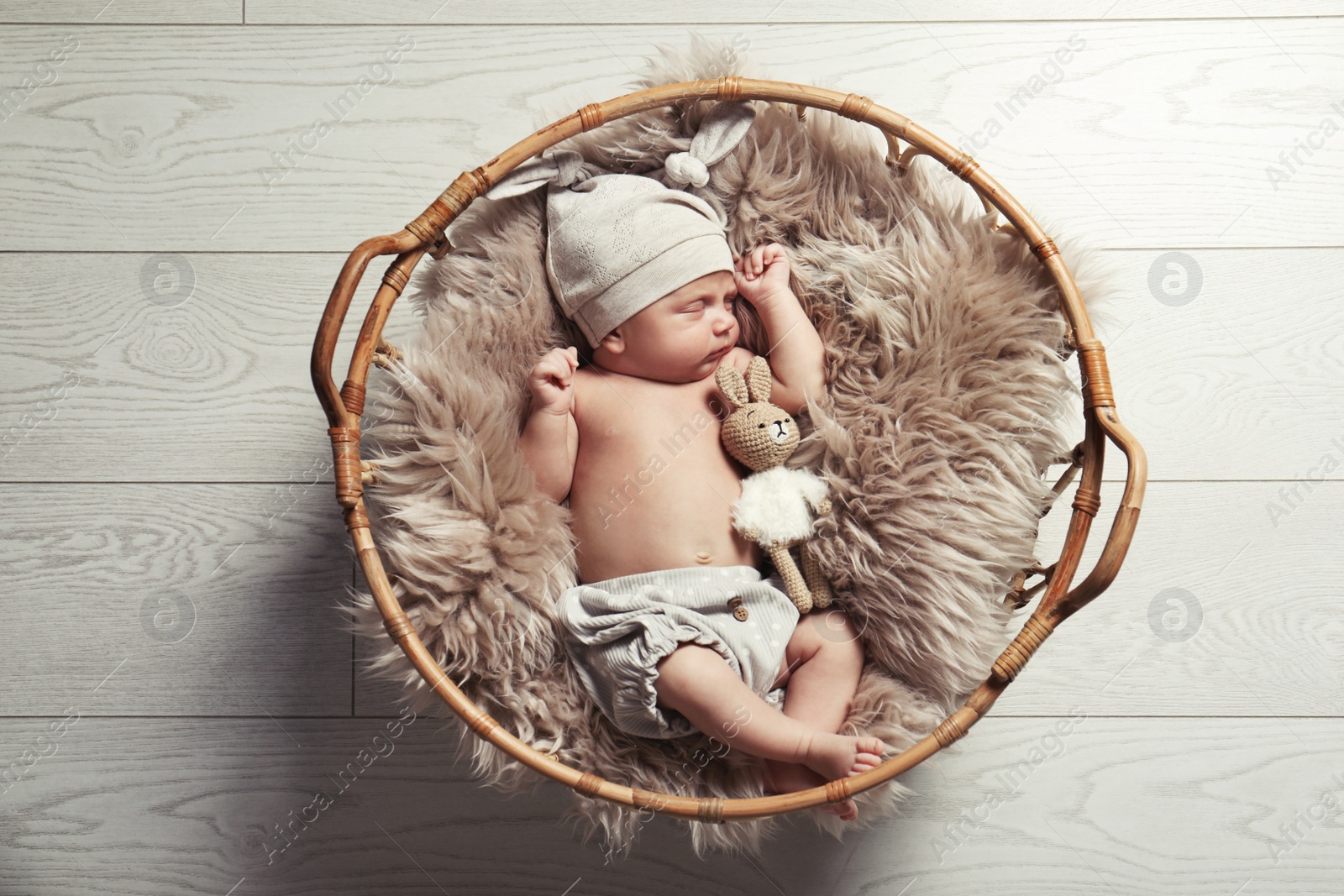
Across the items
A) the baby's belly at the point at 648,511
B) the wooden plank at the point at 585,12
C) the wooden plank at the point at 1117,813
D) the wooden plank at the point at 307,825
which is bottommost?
the wooden plank at the point at 307,825

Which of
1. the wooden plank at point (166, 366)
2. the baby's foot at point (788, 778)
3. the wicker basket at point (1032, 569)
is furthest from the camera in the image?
the wooden plank at point (166, 366)

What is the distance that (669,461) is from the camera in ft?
3.29

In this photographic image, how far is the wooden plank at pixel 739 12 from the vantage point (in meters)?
1.20

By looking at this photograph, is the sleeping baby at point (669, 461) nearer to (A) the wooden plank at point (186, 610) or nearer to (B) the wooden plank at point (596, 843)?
(B) the wooden plank at point (596, 843)

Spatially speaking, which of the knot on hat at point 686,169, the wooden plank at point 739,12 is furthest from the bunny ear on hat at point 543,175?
the wooden plank at point 739,12

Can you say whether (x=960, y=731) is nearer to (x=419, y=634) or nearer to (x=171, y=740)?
(x=419, y=634)

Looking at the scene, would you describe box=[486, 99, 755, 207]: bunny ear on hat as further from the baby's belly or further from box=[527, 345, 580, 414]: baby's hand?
the baby's belly

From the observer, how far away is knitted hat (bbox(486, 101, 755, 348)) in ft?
3.17

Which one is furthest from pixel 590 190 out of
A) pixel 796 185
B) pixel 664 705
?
pixel 664 705

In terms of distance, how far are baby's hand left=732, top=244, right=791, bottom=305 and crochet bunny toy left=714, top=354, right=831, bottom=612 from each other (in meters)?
0.09

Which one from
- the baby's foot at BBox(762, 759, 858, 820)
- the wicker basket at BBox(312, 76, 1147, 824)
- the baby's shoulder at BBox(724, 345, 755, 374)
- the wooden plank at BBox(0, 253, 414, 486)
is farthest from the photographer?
the wooden plank at BBox(0, 253, 414, 486)

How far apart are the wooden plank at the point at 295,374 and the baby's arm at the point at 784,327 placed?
1.27 ft

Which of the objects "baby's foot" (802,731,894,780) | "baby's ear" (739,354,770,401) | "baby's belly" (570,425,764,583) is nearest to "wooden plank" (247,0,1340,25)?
"baby's ear" (739,354,770,401)

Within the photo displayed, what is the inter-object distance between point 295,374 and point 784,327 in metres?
0.65
